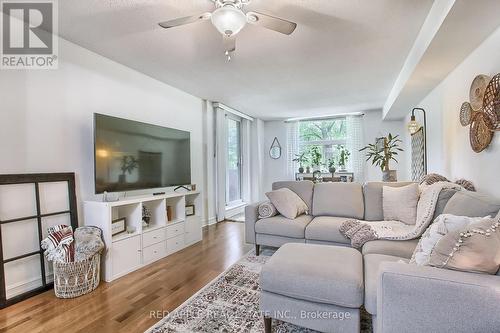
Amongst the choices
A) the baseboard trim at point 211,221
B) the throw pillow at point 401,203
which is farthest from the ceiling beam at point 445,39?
the baseboard trim at point 211,221

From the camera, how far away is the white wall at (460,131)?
1.91 metres

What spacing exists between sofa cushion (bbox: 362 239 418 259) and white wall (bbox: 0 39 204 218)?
107 inches

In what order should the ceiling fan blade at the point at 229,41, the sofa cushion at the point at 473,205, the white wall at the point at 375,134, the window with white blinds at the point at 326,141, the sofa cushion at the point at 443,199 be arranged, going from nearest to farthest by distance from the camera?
the sofa cushion at the point at 473,205, the ceiling fan blade at the point at 229,41, the sofa cushion at the point at 443,199, the white wall at the point at 375,134, the window with white blinds at the point at 326,141

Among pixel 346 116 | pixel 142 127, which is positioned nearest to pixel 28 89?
pixel 142 127

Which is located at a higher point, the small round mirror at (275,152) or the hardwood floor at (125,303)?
the small round mirror at (275,152)

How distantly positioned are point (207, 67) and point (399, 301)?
290 centimetres

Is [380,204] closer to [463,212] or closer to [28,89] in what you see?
[463,212]

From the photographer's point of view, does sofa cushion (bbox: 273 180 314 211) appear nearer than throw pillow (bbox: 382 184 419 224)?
No

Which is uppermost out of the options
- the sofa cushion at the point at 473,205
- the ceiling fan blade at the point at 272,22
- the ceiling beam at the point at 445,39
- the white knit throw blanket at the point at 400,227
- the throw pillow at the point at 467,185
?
the ceiling fan blade at the point at 272,22

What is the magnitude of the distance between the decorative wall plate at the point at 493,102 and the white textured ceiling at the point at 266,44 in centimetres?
74

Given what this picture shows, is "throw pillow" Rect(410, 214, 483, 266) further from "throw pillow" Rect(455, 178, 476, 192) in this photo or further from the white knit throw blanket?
"throw pillow" Rect(455, 178, 476, 192)

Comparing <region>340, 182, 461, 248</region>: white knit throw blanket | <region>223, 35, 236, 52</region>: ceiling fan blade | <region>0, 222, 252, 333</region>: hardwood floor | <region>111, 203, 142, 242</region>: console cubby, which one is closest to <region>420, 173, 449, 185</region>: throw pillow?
<region>340, 182, 461, 248</region>: white knit throw blanket

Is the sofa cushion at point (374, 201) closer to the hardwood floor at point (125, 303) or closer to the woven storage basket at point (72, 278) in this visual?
the hardwood floor at point (125, 303)

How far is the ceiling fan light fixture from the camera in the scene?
1.61m
